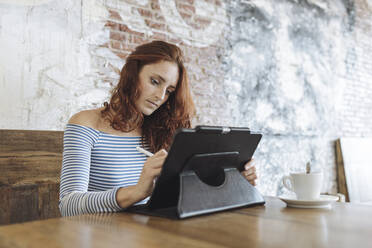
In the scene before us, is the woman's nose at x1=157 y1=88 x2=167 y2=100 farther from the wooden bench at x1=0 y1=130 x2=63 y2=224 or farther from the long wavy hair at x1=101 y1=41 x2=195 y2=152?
the wooden bench at x1=0 y1=130 x2=63 y2=224

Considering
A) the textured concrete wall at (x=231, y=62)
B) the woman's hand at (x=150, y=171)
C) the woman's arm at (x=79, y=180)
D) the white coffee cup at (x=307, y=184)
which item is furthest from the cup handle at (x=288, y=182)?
the textured concrete wall at (x=231, y=62)

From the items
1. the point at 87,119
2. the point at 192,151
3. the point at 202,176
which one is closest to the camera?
the point at 192,151

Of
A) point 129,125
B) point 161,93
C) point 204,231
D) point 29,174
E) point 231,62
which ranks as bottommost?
point 204,231

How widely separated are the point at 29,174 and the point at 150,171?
1.05m

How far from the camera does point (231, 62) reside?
331cm

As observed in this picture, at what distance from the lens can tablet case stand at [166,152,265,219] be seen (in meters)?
0.93

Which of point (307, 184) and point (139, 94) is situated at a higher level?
point (139, 94)

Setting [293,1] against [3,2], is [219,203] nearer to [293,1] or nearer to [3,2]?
[3,2]

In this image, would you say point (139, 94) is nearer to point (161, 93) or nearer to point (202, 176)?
point (161, 93)

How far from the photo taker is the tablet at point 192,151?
90cm

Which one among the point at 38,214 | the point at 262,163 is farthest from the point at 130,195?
the point at 262,163

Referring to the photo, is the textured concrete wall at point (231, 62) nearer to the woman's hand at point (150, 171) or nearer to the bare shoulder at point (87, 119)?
the bare shoulder at point (87, 119)

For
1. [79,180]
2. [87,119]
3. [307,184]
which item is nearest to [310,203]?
[307,184]

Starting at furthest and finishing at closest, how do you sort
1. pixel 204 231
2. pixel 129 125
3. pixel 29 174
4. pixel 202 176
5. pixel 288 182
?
1. pixel 29 174
2. pixel 129 125
3. pixel 288 182
4. pixel 202 176
5. pixel 204 231
